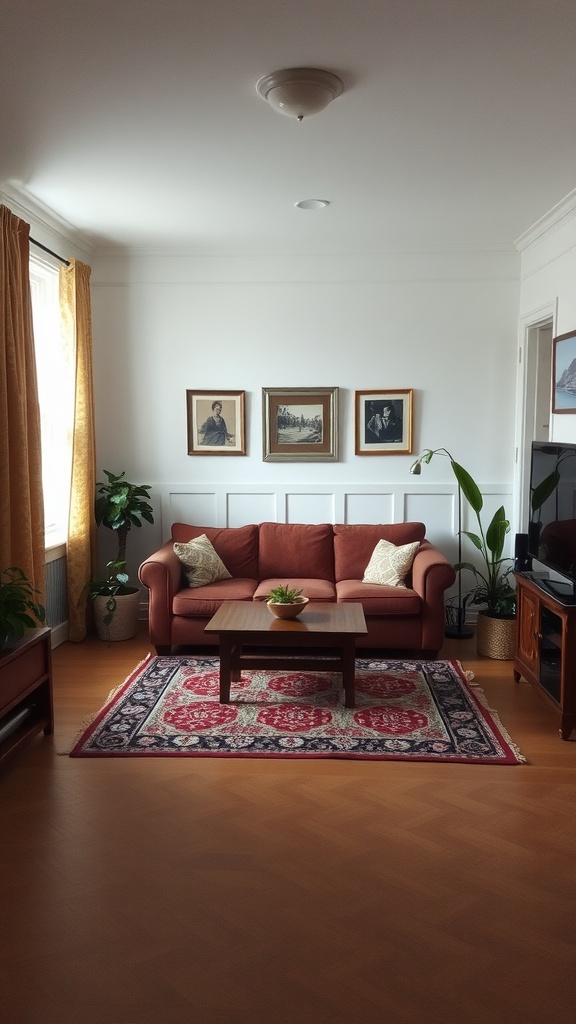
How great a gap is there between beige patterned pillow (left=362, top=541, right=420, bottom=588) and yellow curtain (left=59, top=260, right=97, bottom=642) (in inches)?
80.7

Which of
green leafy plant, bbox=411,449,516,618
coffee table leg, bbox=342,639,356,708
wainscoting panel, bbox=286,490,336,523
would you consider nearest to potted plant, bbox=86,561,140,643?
→ wainscoting panel, bbox=286,490,336,523

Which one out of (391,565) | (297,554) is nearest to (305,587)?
(297,554)

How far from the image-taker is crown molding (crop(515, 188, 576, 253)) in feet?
15.4

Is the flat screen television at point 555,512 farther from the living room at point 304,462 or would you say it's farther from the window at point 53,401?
the window at point 53,401

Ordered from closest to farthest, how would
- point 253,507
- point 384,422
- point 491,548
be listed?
1. point 491,548
2. point 384,422
3. point 253,507

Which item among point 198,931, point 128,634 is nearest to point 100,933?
point 198,931

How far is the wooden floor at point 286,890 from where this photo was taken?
6.99 ft

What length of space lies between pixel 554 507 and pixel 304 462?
2358 mm

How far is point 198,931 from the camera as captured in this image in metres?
2.40

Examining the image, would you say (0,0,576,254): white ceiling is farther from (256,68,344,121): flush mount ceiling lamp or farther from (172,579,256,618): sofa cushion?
(172,579,256,618): sofa cushion

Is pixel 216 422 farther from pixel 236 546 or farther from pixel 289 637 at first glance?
pixel 289 637

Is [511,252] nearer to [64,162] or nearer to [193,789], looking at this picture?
[64,162]

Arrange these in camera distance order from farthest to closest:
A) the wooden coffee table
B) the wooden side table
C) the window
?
the window → the wooden coffee table → the wooden side table

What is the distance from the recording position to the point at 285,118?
3.48 m
